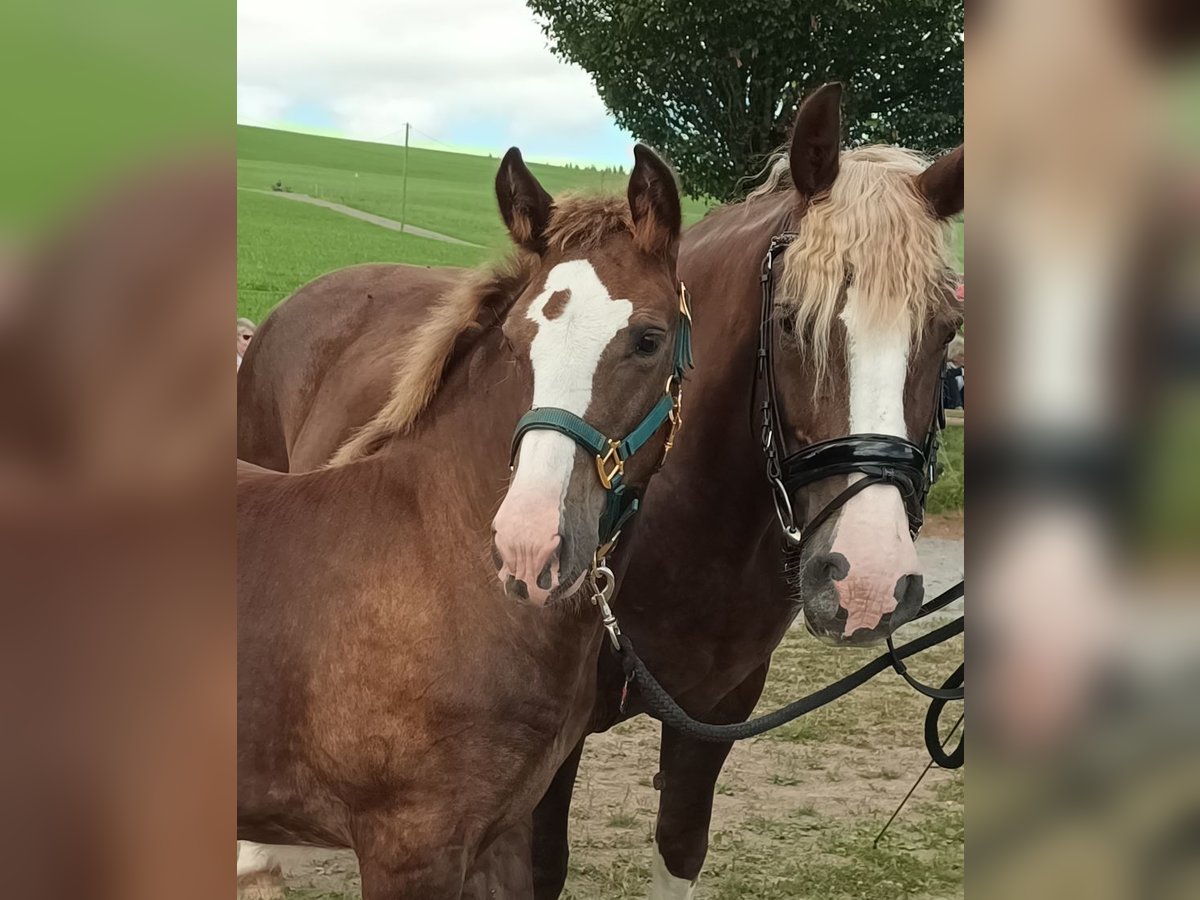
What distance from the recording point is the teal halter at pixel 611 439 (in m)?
1.63

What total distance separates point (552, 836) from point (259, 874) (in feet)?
3.89

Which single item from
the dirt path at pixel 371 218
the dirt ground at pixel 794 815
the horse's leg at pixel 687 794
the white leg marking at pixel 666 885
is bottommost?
the dirt ground at pixel 794 815

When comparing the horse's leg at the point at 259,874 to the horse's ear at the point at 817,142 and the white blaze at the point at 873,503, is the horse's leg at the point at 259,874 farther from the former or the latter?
the horse's ear at the point at 817,142

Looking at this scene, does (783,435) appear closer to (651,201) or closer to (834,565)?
(834,565)

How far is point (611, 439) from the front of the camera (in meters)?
1.68

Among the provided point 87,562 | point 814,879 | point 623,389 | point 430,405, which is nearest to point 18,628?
point 87,562

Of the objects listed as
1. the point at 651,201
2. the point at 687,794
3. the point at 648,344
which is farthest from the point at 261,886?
the point at 651,201

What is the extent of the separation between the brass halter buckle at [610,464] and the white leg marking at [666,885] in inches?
67.8

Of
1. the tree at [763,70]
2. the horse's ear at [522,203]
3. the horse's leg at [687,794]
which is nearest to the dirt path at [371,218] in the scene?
the tree at [763,70]

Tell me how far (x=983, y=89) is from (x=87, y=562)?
0.46m

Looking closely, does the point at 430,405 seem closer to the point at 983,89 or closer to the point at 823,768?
A: the point at 983,89

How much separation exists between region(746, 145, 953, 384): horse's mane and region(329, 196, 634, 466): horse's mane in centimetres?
35

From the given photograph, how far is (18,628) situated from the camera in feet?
1.45

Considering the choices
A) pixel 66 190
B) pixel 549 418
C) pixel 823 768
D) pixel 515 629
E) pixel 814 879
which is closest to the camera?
pixel 66 190
